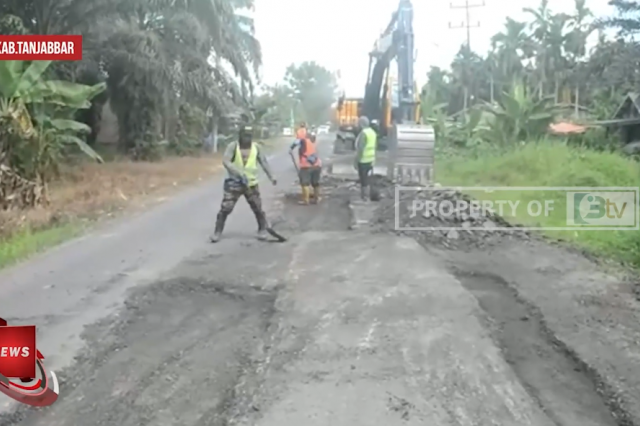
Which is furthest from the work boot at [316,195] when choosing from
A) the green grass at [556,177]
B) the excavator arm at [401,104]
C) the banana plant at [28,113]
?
the banana plant at [28,113]

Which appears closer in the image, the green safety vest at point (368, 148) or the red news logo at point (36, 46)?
the red news logo at point (36, 46)

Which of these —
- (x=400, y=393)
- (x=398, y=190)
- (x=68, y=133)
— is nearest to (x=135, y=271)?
(x=400, y=393)

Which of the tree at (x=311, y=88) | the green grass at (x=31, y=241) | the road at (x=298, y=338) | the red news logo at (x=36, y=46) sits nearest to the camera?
the road at (x=298, y=338)

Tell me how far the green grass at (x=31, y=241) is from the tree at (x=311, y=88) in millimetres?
55671

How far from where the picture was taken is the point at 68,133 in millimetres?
18141

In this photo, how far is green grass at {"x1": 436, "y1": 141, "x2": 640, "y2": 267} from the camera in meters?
9.22

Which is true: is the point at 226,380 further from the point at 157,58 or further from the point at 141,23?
the point at 141,23

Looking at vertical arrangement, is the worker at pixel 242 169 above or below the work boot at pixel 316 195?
above

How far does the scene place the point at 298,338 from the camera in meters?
5.68

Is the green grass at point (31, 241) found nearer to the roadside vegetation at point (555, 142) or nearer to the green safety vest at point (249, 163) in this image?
the green safety vest at point (249, 163)

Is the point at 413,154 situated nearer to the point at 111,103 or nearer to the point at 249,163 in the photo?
the point at 249,163

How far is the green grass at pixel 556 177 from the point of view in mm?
9219

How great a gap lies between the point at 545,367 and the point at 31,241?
24.5 feet

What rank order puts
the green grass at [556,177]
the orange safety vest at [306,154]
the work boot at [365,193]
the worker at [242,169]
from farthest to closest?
the work boot at [365,193] → the orange safety vest at [306,154] → the worker at [242,169] → the green grass at [556,177]
